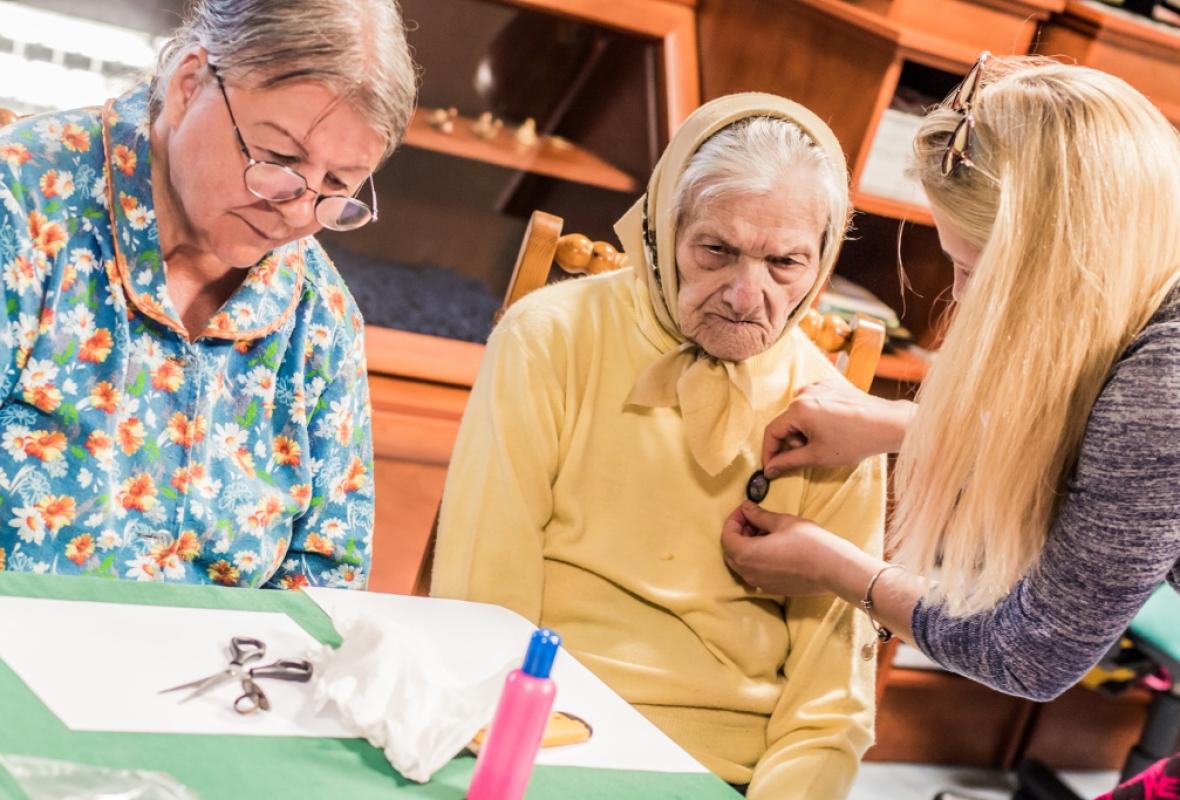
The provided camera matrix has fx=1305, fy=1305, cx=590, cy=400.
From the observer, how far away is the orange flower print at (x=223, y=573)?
5.31 feet

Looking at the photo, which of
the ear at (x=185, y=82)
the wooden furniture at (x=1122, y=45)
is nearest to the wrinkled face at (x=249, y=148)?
the ear at (x=185, y=82)

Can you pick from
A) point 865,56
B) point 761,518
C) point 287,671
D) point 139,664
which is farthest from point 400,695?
point 865,56

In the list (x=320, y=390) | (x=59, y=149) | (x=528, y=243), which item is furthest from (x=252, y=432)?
(x=528, y=243)

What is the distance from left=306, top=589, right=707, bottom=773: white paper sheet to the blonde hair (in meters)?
0.46

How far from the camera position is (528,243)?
6.75 ft

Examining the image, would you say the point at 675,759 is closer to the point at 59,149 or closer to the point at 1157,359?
the point at 1157,359

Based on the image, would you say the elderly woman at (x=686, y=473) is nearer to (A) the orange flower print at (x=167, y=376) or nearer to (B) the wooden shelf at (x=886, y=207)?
(A) the orange flower print at (x=167, y=376)

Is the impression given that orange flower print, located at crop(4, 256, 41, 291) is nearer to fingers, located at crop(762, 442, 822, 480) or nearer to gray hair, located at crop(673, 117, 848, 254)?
gray hair, located at crop(673, 117, 848, 254)

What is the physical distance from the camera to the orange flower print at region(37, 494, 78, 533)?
1.48m

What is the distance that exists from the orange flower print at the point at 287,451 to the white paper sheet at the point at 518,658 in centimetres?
25

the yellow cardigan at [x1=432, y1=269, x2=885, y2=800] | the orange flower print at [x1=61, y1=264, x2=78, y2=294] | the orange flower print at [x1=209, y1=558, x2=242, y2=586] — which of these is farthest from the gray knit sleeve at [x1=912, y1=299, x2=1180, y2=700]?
the orange flower print at [x1=61, y1=264, x2=78, y2=294]

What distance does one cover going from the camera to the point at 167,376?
1.55 m

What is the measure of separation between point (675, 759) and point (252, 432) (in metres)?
0.68

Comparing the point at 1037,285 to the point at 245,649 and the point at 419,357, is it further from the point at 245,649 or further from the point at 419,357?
the point at 419,357
